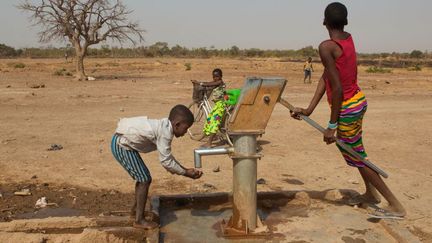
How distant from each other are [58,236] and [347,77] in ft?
8.11

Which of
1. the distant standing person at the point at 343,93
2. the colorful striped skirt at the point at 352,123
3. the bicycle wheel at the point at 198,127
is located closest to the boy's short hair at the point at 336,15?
the distant standing person at the point at 343,93

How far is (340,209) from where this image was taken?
12.9ft

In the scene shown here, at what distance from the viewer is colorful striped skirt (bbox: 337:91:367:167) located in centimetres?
346

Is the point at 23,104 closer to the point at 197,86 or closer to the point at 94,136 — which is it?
the point at 94,136

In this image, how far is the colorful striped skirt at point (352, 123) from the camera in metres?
3.46

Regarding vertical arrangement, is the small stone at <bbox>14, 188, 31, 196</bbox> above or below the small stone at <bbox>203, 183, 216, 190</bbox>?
above

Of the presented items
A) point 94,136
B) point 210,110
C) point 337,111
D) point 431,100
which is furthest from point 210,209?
point 431,100

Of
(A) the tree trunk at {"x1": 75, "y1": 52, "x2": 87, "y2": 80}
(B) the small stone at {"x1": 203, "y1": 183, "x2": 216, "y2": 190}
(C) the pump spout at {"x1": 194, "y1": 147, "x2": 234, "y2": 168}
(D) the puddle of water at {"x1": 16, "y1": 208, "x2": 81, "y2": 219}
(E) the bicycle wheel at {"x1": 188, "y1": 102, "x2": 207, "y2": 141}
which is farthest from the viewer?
(A) the tree trunk at {"x1": 75, "y1": 52, "x2": 87, "y2": 80}

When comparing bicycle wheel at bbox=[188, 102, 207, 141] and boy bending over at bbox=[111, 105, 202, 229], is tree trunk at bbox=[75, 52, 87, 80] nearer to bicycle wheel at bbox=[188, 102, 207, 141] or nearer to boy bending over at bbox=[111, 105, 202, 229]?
bicycle wheel at bbox=[188, 102, 207, 141]

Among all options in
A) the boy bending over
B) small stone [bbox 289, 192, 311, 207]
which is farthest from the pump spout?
small stone [bbox 289, 192, 311, 207]

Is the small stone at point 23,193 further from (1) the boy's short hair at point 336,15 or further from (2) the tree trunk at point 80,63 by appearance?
(2) the tree trunk at point 80,63

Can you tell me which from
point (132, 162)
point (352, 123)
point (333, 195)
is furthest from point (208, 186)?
point (352, 123)

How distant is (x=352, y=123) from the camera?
3479 millimetres

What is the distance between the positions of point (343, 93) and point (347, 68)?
0.18 metres
